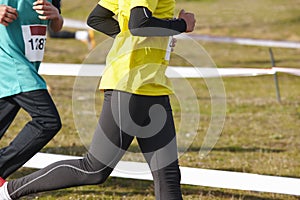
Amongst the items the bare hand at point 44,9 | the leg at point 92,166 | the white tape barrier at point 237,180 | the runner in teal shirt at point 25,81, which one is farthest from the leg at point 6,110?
the white tape barrier at point 237,180

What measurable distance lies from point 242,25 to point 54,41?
8.54 m

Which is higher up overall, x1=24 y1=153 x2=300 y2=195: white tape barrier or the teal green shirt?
the teal green shirt

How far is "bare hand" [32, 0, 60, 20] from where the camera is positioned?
4.33m

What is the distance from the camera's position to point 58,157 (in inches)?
217

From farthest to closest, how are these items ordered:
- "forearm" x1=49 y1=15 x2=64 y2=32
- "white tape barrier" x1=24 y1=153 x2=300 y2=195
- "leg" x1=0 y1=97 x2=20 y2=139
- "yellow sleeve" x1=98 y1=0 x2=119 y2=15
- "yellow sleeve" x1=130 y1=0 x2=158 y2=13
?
"white tape barrier" x1=24 y1=153 x2=300 y2=195 < "forearm" x1=49 y1=15 x2=64 y2=32 < "leg" x1=0 y1=97 x2=20 y2=139 < "yellow sleeve" x1=98 y1=0 x2=119 y2=15 < "yellow sleeve" x1=130 y1=0 x2=158 y2=13

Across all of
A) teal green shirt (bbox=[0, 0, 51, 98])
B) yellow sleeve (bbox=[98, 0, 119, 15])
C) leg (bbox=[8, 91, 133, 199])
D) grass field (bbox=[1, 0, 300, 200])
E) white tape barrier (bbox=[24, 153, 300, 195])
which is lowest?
grass field (bbox=[1, 0, 300, 200])

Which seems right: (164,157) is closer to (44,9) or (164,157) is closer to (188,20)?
(188,20)

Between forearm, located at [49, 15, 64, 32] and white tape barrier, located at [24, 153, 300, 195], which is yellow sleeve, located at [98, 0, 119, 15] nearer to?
forearm, located at [49, 15, 64, 32]

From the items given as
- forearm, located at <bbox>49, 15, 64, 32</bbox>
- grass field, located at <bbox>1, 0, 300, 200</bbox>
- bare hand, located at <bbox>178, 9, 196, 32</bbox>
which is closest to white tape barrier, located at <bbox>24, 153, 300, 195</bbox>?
grass field, located at <bbox>1, 0, 300, 200</bbox>

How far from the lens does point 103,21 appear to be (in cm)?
435

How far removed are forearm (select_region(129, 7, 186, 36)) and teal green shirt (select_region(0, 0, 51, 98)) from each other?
0.82 meters

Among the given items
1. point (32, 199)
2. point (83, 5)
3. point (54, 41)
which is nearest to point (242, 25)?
point (54, 41)

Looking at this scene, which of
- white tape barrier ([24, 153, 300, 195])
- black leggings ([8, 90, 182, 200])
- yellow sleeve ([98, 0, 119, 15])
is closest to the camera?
black leggings ([8, 90, 182, 200])

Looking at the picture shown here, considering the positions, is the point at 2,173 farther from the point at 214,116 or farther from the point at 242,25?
the point at 242,25
